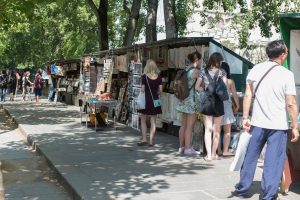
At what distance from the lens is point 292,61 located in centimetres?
707

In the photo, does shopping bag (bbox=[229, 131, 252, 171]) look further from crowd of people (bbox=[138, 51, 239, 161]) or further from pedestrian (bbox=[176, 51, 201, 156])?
pedestrian (bbox=[176, 51, 201, 156])

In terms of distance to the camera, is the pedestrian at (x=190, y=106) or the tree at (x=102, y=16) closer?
the pedestrian at (x=190, y=106)

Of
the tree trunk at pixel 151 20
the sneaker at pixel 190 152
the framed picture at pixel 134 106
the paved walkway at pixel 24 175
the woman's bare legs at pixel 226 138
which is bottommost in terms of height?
the paved walkway at pixel 24 175

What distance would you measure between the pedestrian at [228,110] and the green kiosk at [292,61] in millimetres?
1184

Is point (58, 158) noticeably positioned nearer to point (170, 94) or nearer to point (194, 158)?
point (194, 158)

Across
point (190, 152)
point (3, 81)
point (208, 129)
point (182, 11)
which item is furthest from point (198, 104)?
point (3, 81)

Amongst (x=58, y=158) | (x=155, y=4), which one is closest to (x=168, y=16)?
(x=155, y=4)

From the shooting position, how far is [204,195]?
6.03 metres

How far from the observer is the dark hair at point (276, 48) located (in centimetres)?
550

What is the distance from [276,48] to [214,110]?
248cm

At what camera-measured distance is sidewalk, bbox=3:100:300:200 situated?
622 centimetres

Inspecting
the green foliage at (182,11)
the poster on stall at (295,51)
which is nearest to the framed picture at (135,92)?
the poster on stall at (295,51)

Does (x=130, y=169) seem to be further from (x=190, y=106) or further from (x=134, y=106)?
(x=134, y=106)

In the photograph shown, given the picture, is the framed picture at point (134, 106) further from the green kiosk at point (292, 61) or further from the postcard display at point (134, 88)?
the green kiosk at point (292, 61)
